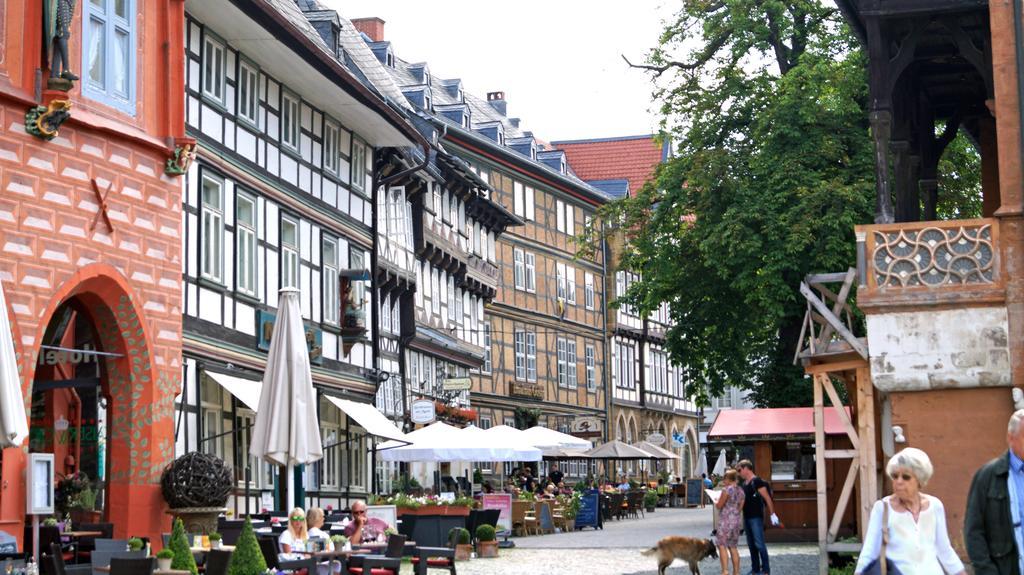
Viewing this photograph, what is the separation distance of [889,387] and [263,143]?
555 inches

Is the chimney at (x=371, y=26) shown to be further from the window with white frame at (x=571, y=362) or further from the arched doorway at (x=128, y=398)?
the arched doorway at (x=128, y=398)

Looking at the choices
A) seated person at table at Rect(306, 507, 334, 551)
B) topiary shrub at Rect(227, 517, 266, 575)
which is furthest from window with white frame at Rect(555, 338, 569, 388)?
topiary shrub at Rect(227, 517, 266, 575)

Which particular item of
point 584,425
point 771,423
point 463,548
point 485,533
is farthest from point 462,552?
point 584,425

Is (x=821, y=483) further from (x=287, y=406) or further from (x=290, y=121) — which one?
(x=290, y=121)

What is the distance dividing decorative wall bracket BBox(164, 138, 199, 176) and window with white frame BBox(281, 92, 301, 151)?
982 centimetres

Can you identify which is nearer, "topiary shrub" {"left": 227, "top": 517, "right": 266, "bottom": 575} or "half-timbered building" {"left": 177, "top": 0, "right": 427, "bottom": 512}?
"topiary shrub" {"left": 227, "top": 517, "right": 266, "bottom": 575}

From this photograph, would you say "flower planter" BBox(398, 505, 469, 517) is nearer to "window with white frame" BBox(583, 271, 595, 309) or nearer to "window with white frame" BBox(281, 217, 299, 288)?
"window with white frame" BBox(281, 217, 299, 288)

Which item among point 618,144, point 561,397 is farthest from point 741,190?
point 618,144

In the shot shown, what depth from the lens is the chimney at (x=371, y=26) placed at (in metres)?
53.5

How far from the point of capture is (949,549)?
8766mm

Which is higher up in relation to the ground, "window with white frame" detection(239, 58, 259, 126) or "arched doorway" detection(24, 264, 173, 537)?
"window with white frame" detection(239, 58, 259, 126)

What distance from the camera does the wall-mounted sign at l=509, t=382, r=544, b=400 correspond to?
5612 cm

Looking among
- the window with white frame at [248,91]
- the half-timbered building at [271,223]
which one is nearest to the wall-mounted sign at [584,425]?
the half-timbered building at [271,223]

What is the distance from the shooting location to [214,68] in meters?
25.7
